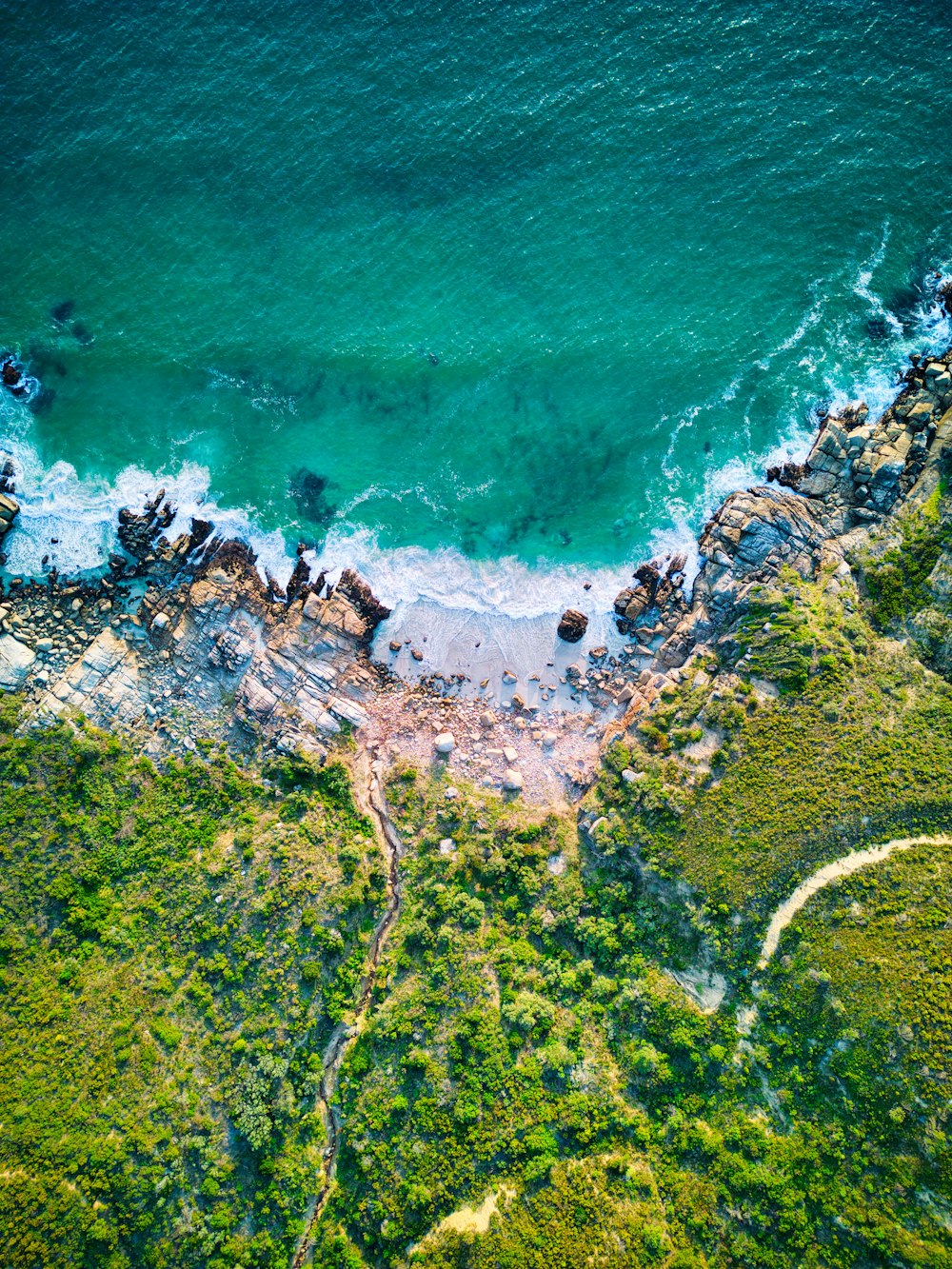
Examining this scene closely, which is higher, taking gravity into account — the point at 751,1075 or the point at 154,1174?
the point at 751,1075

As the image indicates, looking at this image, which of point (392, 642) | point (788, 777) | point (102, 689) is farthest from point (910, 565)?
point (102, 689)

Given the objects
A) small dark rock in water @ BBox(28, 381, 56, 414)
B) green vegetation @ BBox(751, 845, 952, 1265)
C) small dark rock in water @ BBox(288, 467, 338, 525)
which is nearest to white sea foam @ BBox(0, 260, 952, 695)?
small dark rock in water @ BBox(28, 381, 56, 414)

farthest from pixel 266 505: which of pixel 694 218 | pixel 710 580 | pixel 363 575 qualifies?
pixel 694 218

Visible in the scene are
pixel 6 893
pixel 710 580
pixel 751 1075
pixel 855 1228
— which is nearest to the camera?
pixel 855 1228

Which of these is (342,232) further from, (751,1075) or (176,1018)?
(751,1075)

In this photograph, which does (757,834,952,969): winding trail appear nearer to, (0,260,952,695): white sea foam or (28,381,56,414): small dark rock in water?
(0,260,952,695): white sea foam
